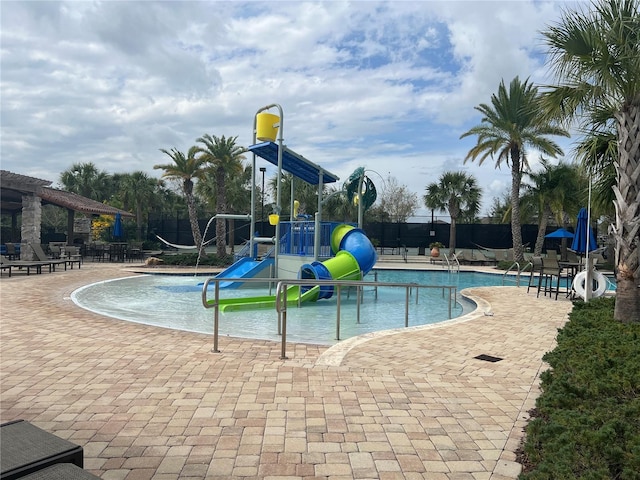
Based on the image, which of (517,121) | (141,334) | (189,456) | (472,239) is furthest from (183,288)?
(472,239)

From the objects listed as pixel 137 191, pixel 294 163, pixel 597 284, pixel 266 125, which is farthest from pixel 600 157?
pixel 137 191

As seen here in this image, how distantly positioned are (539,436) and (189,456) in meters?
2.38

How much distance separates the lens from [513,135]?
21.7 m

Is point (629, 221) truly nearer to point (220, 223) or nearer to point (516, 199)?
point (516, 199)

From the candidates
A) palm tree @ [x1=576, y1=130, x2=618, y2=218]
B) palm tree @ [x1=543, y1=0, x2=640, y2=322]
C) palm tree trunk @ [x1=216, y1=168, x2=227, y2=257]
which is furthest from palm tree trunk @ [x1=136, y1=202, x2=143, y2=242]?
palm tree @ [x1=543, y1=0, x2=640, y2=322]

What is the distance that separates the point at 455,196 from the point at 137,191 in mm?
22601

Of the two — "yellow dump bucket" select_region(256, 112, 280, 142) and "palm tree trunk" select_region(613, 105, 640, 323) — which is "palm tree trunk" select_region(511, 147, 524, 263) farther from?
"palm tree trunk" select_region(613, 105, 640, 323)

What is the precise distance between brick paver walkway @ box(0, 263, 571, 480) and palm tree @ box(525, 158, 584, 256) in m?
18.4

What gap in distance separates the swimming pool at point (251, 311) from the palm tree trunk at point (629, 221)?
3876 millimetres

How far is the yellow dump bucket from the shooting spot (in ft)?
47.5

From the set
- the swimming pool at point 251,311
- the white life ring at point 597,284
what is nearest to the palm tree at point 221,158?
the swimming pool at point 251,311

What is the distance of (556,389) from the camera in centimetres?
404

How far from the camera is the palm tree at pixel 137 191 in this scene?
34.6 meters

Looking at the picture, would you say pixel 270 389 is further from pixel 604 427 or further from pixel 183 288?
pixel 183 288
